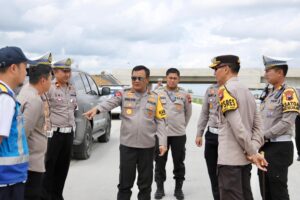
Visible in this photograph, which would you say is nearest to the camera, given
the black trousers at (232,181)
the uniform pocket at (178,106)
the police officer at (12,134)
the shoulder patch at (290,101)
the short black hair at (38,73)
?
the police officer at (12,134)

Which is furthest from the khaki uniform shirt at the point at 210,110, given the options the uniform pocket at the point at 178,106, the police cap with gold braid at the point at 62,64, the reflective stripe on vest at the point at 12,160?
the reflective stripe on vest at the point at 12,160

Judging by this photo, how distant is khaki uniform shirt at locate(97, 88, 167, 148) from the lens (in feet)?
14.3

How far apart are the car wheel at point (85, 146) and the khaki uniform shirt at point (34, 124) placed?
3.90 meters

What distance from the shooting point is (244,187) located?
142 inches

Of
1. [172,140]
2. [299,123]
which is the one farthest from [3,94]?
[299,123]

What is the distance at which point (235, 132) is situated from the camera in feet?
11.0

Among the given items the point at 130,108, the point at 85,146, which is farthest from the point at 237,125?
the point at 85,146

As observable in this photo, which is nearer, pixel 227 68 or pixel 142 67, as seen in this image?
pixel 227 68

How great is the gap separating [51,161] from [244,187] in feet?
7.91

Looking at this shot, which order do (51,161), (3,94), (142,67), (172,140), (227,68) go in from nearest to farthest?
(3,94) → (227,68) → (142,67) → (51,161) → (172,140)

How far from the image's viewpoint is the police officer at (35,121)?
3572mm

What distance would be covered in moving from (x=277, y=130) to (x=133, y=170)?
1.65 metres

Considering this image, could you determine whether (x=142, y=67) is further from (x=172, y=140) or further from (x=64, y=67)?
(x=172, y=140)

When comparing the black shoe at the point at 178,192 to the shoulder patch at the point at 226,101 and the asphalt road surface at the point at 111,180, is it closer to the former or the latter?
the asphalt road surface at the point at 111,180
